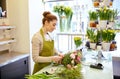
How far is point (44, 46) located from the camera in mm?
2283

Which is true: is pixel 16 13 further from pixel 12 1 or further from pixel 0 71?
pixel 0 71

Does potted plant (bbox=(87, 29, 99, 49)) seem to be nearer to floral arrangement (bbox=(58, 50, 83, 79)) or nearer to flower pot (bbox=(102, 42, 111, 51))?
flower pot (bbox=(102, 42, 111, 51))

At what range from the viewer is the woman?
7.02ft

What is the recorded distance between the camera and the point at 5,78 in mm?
2691

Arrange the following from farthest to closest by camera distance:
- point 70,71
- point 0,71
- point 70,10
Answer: point 70,10 → point 0,71 → point 70,71

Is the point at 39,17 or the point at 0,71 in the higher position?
the point at 39,17

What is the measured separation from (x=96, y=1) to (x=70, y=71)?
1319mm

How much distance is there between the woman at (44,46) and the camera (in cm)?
214

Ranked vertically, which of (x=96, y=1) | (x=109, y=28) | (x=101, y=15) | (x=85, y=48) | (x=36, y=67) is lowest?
(x=36, y=67)

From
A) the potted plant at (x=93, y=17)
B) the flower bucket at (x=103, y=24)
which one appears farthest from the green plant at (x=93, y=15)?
the flower bucket at (x=103, y=24)

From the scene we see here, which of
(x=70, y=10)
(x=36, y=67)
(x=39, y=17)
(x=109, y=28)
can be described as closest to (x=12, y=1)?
(x=39, y=17)

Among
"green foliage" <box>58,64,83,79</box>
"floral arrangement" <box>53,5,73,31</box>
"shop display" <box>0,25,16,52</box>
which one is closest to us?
"green foliage" <box>58,64,83,79</box>

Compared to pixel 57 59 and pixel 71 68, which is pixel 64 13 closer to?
pixel 57 59

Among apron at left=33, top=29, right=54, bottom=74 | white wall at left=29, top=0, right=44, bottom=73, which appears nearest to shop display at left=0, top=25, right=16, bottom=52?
white wall at left=29, top=0, right=44, bottom=73
